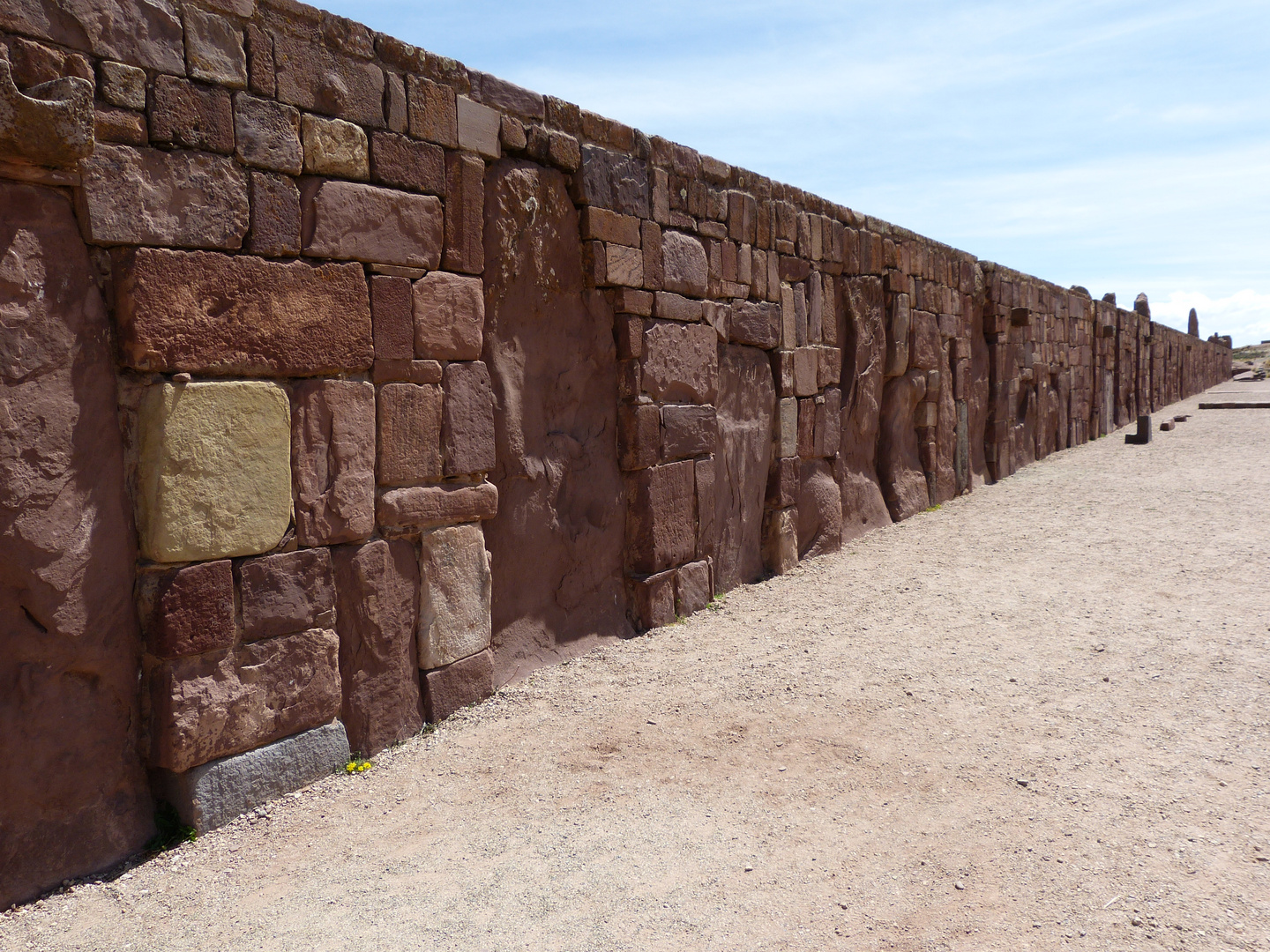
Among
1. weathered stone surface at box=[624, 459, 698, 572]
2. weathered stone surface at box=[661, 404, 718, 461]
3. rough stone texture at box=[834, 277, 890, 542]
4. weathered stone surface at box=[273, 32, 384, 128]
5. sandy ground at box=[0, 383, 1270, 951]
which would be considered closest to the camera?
sandy ground at box=[0, 383, 1270, 951]

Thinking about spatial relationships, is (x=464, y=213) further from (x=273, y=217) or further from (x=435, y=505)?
(x=435, y=505)

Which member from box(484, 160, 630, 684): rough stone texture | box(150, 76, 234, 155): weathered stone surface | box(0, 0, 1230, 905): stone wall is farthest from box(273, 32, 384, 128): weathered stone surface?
box(484, 160, 630, 684): rough stone texture

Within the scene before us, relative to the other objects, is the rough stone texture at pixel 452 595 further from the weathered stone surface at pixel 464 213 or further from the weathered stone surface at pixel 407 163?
the weathered stone surface at pixel 407 163

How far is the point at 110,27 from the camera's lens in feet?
9.91

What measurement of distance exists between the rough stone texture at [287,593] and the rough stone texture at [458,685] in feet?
2.20

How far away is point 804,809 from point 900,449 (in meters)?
6.29

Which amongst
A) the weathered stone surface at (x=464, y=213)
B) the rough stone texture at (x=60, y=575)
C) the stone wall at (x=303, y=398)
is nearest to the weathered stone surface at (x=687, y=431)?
the stone wall at (x=303, y=398)

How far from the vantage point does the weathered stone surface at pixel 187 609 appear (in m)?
3.15

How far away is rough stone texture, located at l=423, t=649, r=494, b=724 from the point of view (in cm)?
415

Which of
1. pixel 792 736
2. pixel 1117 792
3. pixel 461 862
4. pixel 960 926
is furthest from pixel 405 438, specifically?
pixel 1117 792

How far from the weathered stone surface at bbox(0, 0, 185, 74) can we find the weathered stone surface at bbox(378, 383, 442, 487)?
1440 millimetres

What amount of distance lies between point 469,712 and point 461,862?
1261 mm

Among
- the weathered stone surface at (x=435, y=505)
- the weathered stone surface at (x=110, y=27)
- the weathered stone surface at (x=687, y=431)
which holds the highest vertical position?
the weathered stone surface at (x=110, y=27)

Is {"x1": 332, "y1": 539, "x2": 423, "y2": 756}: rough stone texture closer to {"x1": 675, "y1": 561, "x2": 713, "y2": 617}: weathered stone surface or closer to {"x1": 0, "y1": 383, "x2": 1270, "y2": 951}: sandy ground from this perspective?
{"x1": 0, "y1": 383, "x2": 1270, "y2": 951}: sandy ground
